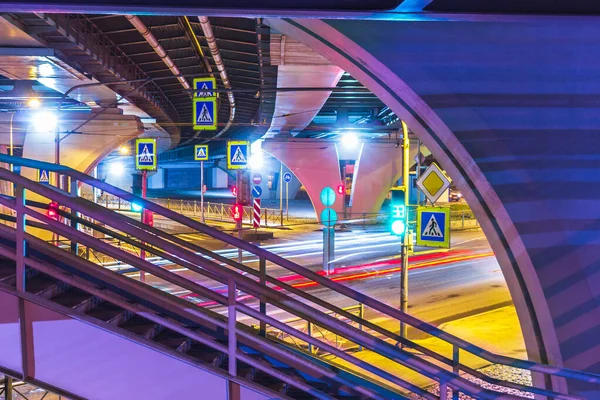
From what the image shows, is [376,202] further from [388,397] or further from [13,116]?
[388,397]

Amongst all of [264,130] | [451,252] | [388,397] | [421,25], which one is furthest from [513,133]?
[264,130]

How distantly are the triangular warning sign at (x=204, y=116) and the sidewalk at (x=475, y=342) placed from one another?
7.22m

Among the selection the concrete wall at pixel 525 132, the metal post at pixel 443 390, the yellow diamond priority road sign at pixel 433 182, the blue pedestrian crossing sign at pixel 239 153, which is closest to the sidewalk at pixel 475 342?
the yellow diamond priority road sign at pixel 433 182

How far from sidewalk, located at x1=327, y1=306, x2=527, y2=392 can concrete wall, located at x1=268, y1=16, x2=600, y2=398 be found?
516cm

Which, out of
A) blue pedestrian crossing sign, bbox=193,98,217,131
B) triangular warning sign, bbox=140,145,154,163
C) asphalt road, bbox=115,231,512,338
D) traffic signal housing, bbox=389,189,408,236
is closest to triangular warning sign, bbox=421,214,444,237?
traffic signal housing, bbox=389,189,408,236

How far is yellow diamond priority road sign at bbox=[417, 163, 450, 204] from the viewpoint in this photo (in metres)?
9.00

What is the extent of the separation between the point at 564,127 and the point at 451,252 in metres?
22.1

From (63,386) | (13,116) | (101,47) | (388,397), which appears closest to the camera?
(63,386)

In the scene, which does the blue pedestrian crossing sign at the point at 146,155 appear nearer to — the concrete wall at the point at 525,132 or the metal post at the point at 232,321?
A: the concrete wall at the point at 525,132

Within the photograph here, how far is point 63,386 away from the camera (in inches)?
145

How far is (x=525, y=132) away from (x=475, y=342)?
28.3 ft

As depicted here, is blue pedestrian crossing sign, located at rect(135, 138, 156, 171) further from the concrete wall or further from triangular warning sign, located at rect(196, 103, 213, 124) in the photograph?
the concrete wall

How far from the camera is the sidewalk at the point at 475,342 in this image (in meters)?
9.93

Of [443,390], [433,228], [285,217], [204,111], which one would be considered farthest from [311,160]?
[443,390]
